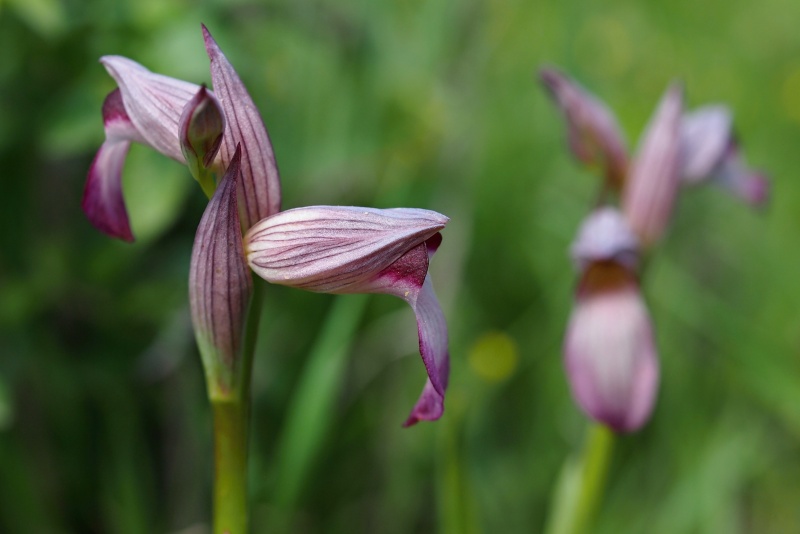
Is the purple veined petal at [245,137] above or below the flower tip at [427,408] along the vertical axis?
above

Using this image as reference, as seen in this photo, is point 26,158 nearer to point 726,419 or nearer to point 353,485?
point 353,485

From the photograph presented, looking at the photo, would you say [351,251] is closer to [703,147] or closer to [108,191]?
[108,191]

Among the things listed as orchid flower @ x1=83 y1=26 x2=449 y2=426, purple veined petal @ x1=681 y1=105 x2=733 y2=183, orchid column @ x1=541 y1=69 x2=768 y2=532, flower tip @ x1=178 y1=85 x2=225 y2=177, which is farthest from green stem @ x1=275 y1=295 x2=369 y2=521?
flower tip @ x1=178 y1=85 x2=225 y2=177

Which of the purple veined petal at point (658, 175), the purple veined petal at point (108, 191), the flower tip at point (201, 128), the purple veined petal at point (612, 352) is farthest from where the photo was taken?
the purple veined petal at point (658, 175)

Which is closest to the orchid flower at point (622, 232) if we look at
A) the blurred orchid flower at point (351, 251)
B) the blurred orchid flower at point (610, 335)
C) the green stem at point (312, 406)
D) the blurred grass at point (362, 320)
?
the blurred orchid flower at point (610, 335)

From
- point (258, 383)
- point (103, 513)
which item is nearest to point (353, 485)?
point (258, 383)

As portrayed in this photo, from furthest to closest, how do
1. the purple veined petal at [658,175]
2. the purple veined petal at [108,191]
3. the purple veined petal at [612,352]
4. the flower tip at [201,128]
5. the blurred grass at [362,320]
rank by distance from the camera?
the blurred grass at [362,320]
the purple veined petal at [658,175]
the purple veined petal at [612,352]
the purple veined petal at [108,191]
the flower tip at [201,128]

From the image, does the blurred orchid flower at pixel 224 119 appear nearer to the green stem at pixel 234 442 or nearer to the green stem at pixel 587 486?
the green stem at pixel 234 442
